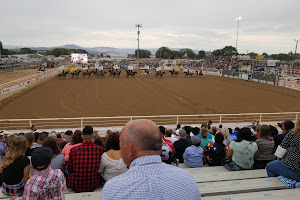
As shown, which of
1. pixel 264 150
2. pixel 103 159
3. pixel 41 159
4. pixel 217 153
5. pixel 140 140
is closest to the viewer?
pixel 140 140

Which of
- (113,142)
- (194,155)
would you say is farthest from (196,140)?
(113,142)

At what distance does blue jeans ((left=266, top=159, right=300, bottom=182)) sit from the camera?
3.23 metres

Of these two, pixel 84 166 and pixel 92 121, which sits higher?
pixel 84 166

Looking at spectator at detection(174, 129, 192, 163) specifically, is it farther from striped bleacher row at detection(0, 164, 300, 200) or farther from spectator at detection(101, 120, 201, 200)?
spectator at detection(101, 120, 201, 200)

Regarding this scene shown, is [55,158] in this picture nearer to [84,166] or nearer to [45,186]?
[84,166]

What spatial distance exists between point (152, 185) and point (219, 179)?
8.83 ft

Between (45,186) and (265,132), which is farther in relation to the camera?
(265,132)

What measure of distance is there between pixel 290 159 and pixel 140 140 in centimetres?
277

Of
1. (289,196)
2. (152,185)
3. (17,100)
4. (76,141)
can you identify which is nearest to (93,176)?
(76,141)

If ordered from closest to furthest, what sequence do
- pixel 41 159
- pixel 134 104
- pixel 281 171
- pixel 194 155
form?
1. pixel 41 159
2. pixel 281 171
3. pixel 194 155
4. pixel 134 104

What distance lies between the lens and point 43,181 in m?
2.51

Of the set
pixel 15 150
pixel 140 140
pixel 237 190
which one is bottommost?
pixel 237 190

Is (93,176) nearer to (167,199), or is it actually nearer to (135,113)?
(167,199)

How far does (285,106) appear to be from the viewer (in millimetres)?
17047
